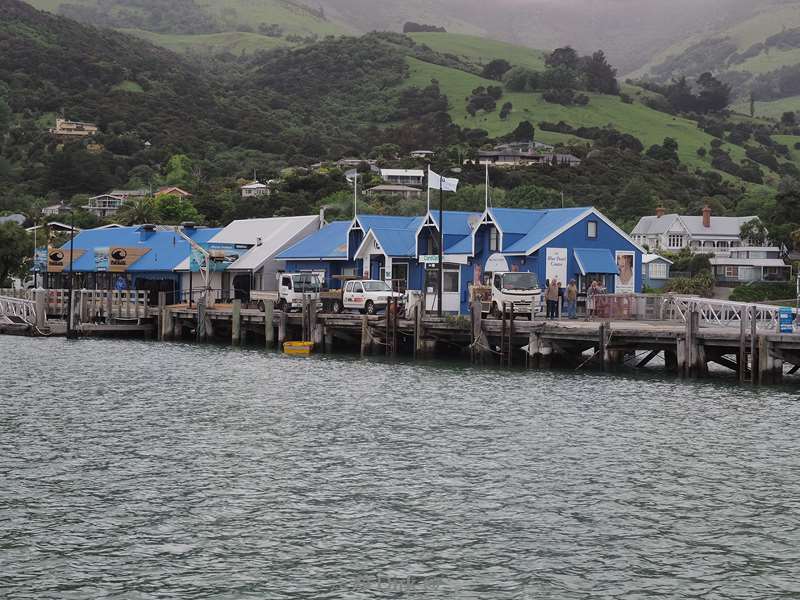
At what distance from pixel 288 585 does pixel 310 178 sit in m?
138

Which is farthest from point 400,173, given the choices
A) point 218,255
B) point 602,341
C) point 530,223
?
point 602,341

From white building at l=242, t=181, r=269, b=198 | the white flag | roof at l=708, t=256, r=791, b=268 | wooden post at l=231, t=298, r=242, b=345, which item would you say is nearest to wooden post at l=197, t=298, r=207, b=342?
wooden post at l=231, t=298, r=242, b=345

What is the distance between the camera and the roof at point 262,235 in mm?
80500

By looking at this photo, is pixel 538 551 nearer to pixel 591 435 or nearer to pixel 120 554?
pixel 120 554

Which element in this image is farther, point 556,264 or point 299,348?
point 556,264

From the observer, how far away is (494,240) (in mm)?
65188

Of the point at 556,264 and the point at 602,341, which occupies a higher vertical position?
the point at 556,264

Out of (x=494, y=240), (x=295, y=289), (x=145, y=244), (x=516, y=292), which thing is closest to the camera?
(x=516, y=292)

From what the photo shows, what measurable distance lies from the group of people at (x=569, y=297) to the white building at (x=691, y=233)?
92430mm

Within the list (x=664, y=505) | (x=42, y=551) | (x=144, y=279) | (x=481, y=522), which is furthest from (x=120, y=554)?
(x=144, y=279)

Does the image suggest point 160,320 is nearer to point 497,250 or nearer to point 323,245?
point 323,245

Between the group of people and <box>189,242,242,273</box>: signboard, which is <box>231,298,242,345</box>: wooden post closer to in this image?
<box>189,242,242,273</box>: signboard

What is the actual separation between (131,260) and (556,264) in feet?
108

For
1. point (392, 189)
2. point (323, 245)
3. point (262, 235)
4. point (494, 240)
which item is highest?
point (392, 189)
